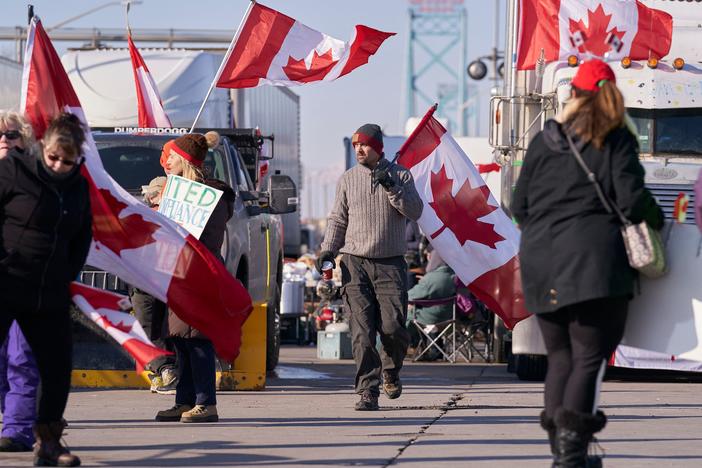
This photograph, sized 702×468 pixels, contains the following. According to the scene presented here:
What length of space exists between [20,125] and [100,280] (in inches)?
154

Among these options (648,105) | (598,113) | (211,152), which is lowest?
(211,152)

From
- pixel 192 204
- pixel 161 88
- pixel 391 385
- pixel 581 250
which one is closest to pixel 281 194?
pixel 391 385

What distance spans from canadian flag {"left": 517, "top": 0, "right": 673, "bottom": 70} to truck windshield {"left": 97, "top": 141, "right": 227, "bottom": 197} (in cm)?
408

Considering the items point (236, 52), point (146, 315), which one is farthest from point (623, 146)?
point (236, 52)

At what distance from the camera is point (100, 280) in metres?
11.9

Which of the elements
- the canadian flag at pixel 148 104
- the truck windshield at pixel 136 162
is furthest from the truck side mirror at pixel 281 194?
the canadian flag at pixel 148 104

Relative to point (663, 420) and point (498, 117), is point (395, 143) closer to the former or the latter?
point (498, 117)

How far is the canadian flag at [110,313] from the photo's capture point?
7.76 metres

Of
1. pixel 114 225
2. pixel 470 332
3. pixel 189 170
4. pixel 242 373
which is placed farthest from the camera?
pixel 470 332

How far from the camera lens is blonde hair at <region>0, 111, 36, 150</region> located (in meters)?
8.10

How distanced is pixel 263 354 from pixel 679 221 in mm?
5774

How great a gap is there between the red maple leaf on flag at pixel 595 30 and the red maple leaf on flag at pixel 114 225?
25.8 ft

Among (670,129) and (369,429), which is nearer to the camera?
(369,429)

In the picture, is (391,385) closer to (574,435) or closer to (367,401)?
(367,401)
